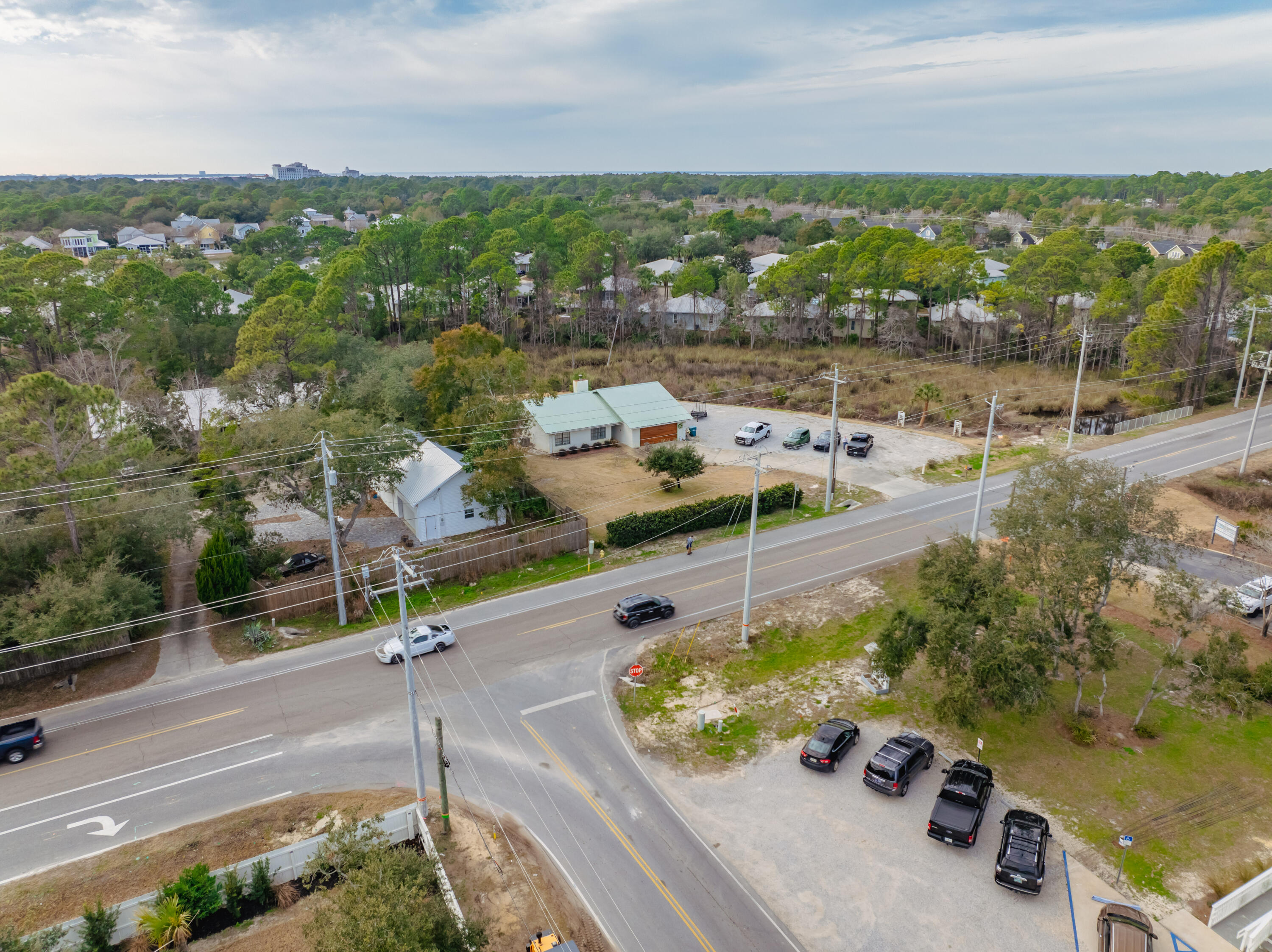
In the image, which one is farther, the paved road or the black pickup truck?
the black pickup truck

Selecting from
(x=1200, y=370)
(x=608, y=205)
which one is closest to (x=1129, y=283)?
(x=1200, y=370)

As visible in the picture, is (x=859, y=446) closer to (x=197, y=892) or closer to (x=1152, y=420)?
(x=1152, y=420)

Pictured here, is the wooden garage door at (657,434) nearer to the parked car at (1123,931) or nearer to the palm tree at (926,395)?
the palm tree at (926,395)

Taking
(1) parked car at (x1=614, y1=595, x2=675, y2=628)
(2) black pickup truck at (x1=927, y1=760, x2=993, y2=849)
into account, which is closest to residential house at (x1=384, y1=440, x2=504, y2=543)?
(1) parked car at (x1=614, y1=595, x2=675, y2=628)

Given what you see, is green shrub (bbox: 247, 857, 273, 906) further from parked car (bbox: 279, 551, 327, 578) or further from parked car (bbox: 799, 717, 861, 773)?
parked car (bbox: 279, 551, 327, 578)

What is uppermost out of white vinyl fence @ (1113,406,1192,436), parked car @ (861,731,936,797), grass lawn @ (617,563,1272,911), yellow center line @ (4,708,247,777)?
white vinyl fence @ (1113,406,1192,436)

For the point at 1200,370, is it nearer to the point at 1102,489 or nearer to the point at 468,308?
the point at 1102,489

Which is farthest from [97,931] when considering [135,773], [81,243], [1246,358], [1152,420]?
[81,243]
